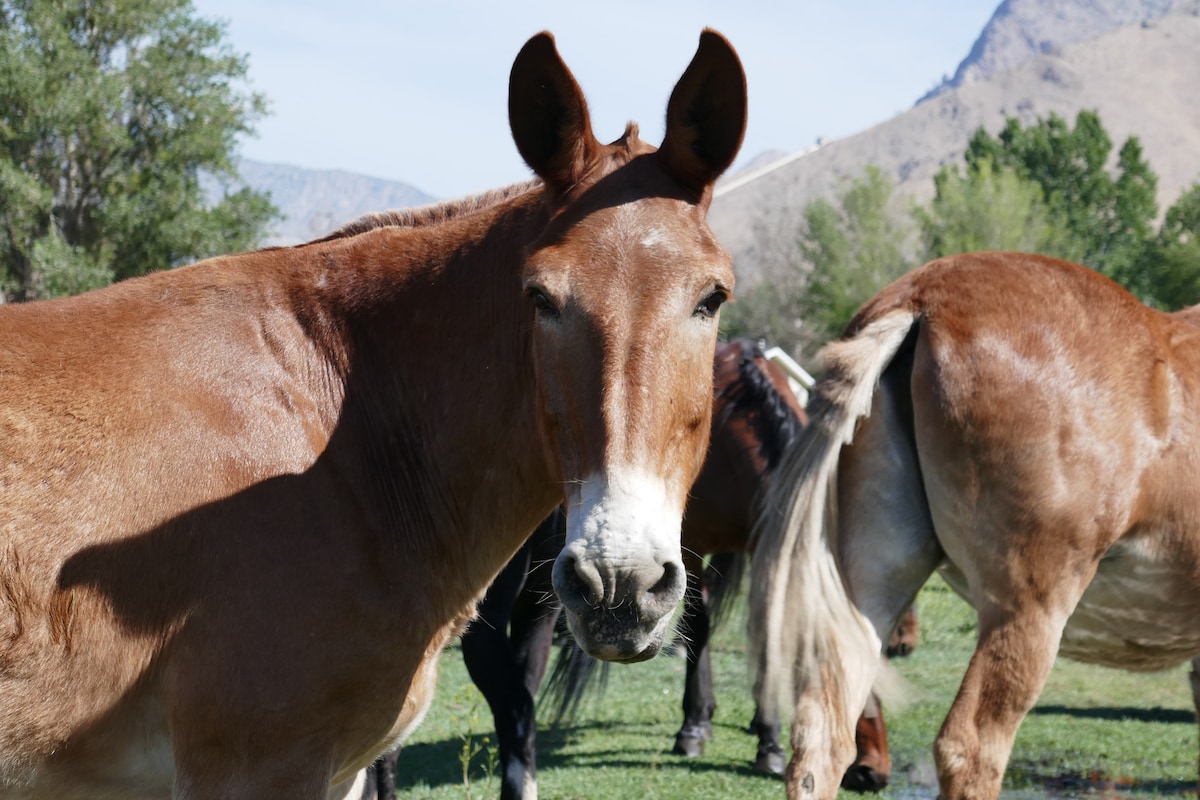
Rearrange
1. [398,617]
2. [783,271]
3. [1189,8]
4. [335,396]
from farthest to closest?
[1189,8]
[783,271]
[335,396]
[398,617]

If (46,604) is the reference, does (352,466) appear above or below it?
above

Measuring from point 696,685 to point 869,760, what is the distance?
1.43 m

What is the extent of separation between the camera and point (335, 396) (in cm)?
273

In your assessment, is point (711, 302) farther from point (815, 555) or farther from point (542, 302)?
point (815, 555)

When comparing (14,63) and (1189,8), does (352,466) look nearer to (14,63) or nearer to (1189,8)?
(14,63)

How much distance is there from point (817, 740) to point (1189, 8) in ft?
683

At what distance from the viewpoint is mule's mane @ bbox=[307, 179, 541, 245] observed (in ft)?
10.2

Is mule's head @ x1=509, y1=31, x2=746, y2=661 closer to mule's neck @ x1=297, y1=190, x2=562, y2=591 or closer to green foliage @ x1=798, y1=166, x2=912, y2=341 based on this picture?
mule's neck @ x1=297, y1=190, x2=562, y2=591

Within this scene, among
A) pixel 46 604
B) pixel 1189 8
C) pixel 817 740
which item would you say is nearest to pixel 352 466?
pixel 46 604

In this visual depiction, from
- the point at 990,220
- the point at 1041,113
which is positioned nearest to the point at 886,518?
the point at 990,220

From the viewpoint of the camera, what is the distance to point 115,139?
80.4ft

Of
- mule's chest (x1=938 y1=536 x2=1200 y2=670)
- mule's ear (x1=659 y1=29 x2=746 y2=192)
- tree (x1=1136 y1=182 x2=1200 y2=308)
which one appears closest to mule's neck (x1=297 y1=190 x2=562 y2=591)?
mule's ear (x1=659 y1=29 x2=746 y2=192)

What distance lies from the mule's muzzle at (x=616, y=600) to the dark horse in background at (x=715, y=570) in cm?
286

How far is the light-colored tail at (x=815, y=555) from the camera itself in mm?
4117
